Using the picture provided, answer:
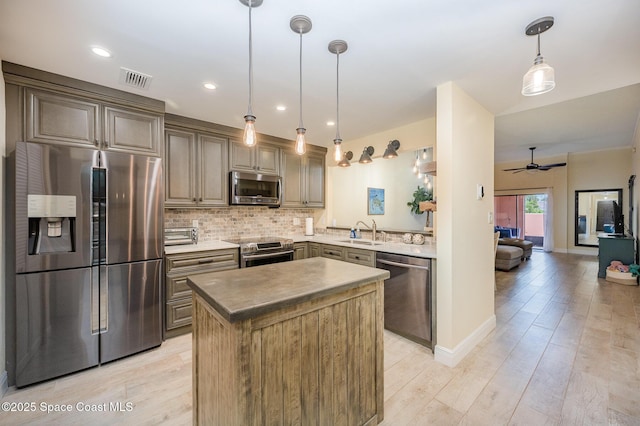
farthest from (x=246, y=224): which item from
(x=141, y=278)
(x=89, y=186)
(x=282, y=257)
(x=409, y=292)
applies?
(x=409, y=292)

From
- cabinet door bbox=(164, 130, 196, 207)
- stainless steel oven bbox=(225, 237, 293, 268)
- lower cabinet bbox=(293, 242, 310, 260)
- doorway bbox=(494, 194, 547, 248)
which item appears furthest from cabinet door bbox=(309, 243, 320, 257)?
doorway bbox=(494, 194, 547, 248)

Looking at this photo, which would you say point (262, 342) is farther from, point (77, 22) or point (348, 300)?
point (77, 22)

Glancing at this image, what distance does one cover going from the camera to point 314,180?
4.49 meters

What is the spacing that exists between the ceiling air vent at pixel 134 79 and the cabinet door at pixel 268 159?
1.62 m

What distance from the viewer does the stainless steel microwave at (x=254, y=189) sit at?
3535mm

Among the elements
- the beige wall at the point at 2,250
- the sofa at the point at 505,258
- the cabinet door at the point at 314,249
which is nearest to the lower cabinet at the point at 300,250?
the cabinet door at the point at 314,249

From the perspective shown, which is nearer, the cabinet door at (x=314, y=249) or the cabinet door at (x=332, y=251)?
the cabinet door at (x=332, y=251)

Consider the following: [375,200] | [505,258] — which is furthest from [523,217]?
[375,200]

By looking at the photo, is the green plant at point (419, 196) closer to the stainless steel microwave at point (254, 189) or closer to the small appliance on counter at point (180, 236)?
the stainless steel microwave at point (254, 189)

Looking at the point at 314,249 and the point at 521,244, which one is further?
the point at 521,244

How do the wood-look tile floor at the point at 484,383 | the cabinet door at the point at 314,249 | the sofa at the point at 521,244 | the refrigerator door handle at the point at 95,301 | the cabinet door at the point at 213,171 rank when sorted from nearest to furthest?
the wood-look tile floor at the point at 484,383 < the refrigerator door handle at the point at 95,301 < the cabinet door at the point at 213,171 < the cabinet door at the point at 314,249 < the sofa at the point at 521,244

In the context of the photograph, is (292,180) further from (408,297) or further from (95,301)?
(95,301)

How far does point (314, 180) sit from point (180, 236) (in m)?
2.18

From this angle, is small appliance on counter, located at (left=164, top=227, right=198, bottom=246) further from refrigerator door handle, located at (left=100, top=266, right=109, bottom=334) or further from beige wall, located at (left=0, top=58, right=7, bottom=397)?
beige wall, located at (left=0, top=58, right=7, bottom=397)
